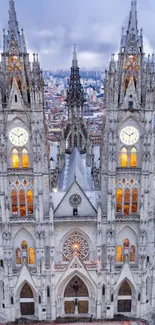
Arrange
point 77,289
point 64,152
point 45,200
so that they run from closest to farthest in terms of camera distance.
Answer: point 45,200
point 77,289
point 64,152

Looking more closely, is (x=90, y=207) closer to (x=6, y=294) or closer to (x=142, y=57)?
(x=6, y=294)

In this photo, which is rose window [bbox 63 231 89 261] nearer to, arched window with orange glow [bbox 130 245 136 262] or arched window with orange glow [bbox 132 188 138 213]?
arched window with orange glow [bbox 130 245 136 262]

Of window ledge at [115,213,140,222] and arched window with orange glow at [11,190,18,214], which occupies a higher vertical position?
arched window with orange glow at [11,190,18,214]

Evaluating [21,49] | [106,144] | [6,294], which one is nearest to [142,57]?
[106,144]

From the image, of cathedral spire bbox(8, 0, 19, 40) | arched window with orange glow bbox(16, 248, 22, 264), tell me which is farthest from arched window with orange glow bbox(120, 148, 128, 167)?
cathedral spire bbox(8, 0, 19, 40)

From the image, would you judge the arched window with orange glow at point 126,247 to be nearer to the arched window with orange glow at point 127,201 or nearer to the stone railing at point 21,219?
the arched window with orange glow at point 127,201

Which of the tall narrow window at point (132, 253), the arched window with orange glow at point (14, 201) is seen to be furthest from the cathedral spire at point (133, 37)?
the tall narrow window at point (132, 253)

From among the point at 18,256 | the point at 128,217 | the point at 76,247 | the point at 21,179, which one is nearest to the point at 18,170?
the point at 21,179
